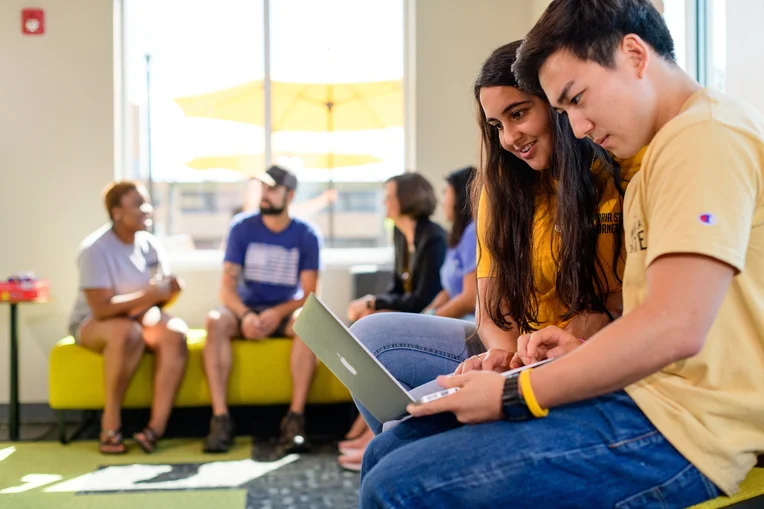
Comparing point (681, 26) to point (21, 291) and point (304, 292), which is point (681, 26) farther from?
point (21, 291)

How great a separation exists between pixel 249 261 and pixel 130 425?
1053 mm

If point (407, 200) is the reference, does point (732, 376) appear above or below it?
below

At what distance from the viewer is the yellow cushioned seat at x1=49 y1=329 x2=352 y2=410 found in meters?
3.91

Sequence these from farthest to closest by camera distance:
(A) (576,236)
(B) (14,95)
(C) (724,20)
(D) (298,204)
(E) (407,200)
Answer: (D) (298,204)
(B) (14,95)
(E) (407,200)
(C) (724,20)
(A) (576,236)

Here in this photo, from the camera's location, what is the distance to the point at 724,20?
9.32ft

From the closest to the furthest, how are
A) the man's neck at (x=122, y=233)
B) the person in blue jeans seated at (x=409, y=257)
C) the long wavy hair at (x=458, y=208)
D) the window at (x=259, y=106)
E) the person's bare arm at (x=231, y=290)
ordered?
the long wavy hair at (x=458, y=208)
the person in blue jeans seated at (x=409, y=257)
the man's neck at (x=122, y=233)
the person's bare arm at (x=231, y=290)
the window at (x=259, y=106)

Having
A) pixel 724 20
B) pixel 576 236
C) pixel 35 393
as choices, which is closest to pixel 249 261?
pixel 35 393

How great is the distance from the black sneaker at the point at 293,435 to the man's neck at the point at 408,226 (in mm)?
958

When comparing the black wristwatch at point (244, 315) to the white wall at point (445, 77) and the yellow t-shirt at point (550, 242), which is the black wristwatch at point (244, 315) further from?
the yellow t-shirt at point (550, 242)

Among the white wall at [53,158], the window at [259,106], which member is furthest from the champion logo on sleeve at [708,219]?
the window at [259,106]

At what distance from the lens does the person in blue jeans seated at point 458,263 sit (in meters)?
3.30

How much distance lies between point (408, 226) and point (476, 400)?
2676 mm

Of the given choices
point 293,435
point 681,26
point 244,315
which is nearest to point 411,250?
point 244,315

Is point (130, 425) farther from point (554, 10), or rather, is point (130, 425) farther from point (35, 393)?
point (554, 10)
